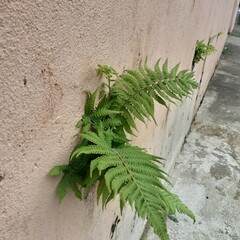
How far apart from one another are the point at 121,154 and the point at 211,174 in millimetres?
3306

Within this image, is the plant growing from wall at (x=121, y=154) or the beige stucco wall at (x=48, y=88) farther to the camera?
the plant growing from wall at (x=121, y=154)

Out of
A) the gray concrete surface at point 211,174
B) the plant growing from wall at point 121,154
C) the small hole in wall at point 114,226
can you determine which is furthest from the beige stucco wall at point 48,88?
the gray concrete surface at point 211,174

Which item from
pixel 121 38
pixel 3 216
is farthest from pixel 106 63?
pixel 3 216

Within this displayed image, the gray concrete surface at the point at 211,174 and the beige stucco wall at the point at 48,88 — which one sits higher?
the beige stucco wall at the point at 48,88

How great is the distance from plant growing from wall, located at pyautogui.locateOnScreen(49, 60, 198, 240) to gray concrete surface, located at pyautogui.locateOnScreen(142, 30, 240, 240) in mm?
1928

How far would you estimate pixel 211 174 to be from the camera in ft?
14.1

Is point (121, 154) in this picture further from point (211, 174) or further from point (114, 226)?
point (211, 174)

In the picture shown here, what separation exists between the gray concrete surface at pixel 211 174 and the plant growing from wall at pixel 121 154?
6.33ft

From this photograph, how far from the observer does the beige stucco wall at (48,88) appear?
35.2 inches

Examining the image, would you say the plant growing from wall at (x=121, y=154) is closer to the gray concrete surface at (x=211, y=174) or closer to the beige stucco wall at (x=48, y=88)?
the beige stucco wall at (x=48, y=88)

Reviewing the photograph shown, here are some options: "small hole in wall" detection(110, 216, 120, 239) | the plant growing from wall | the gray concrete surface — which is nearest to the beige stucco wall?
the plant growing from wall

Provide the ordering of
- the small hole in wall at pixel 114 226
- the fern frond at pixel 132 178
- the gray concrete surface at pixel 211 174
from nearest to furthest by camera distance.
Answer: the fern frond at pixel 132 178
the small hole in wall at pixel 114 226
the gray concrete surface at pixel 211 174

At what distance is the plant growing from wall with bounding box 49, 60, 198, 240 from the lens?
1.11 m

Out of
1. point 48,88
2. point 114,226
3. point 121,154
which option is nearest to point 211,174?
point 114,226
